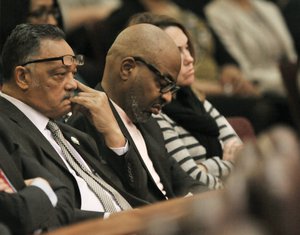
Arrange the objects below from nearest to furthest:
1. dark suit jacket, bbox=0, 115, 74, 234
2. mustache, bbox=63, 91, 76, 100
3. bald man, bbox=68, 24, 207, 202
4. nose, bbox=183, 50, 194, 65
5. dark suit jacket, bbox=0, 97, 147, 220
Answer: dark suit jacket, bbox=0, 115, 74, 234 < dark suit jacket, bbox=0, 97, 147, 220 < mustache, bbox=63, 91, 76, 100 < bald man, bbox=68, 24, 207, 202 < nose, bbox=183, 50, 194, 65

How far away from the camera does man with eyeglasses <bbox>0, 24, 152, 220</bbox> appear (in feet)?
7.99

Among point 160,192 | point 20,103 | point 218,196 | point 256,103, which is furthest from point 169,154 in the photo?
point 218,196

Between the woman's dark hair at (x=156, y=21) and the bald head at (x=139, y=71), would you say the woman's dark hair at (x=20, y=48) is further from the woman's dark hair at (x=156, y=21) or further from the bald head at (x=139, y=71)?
the woman's dark hair at (x=156, y=21)

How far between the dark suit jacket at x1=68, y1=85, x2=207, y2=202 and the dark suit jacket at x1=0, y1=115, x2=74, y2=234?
442mm

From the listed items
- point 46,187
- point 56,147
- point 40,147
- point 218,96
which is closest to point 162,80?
point 56,147

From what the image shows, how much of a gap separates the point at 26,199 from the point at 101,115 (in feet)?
2.26

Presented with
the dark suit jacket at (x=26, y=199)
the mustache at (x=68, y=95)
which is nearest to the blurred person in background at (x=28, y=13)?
the mustache at (x=68, y=95)

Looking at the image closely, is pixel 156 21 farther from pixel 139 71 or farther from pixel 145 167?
pixel 145 167

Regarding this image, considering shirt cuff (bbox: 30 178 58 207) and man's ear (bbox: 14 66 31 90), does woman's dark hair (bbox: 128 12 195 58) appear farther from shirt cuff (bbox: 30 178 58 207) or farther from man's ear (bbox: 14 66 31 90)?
shirt cuff (bbox: 30 178 58 207)

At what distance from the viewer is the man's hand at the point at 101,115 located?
2.69m

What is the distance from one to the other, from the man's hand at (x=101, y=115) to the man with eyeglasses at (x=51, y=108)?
0.07 meters

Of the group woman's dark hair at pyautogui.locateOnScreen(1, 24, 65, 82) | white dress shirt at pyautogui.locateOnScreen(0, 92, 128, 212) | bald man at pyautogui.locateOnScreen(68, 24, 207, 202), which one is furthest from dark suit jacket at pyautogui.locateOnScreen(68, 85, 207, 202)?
woman's dark hair at pyautogui.locateOnScreen(1, 24, 65, 82)

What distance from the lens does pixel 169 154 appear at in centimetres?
317

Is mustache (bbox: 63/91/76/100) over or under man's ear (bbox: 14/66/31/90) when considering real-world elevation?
under
